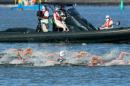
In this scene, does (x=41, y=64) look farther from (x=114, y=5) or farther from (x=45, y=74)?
(x=114, y=5)

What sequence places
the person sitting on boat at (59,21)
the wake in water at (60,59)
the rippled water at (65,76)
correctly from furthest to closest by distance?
the person sitting on boat at (59,21) → the wake in water at (60,59) → the rippled water at (65,76)

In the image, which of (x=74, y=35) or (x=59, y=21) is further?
(x=59, y=21)

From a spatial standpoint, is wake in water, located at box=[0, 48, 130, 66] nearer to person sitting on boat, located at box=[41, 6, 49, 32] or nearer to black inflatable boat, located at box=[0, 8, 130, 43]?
black inflatable boat, located at box=[0, 8, 130, 43]

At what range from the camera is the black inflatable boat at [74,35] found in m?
39.8

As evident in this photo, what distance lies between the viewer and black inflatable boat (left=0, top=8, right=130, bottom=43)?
39812 millimetres

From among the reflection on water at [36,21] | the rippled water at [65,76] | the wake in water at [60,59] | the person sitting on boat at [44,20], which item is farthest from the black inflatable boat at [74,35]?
the reflection on water at [36,21]

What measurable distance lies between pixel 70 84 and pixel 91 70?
3.80 meters

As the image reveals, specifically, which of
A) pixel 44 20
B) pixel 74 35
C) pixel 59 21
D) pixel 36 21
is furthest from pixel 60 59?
pixel 36 21

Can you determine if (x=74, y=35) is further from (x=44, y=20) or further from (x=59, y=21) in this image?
(x=44, y=20)

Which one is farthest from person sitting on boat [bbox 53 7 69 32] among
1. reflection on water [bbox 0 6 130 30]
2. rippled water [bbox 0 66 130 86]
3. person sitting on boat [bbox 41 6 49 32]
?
reflection on water [bbox 0 6 130 30]

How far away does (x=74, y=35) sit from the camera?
4003 cm

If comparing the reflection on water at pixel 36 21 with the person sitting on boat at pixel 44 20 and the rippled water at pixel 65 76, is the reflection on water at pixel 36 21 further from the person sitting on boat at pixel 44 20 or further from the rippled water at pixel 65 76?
the rippled water at pixel 65 76

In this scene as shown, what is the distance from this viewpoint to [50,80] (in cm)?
2605

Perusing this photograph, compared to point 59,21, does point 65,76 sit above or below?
above
